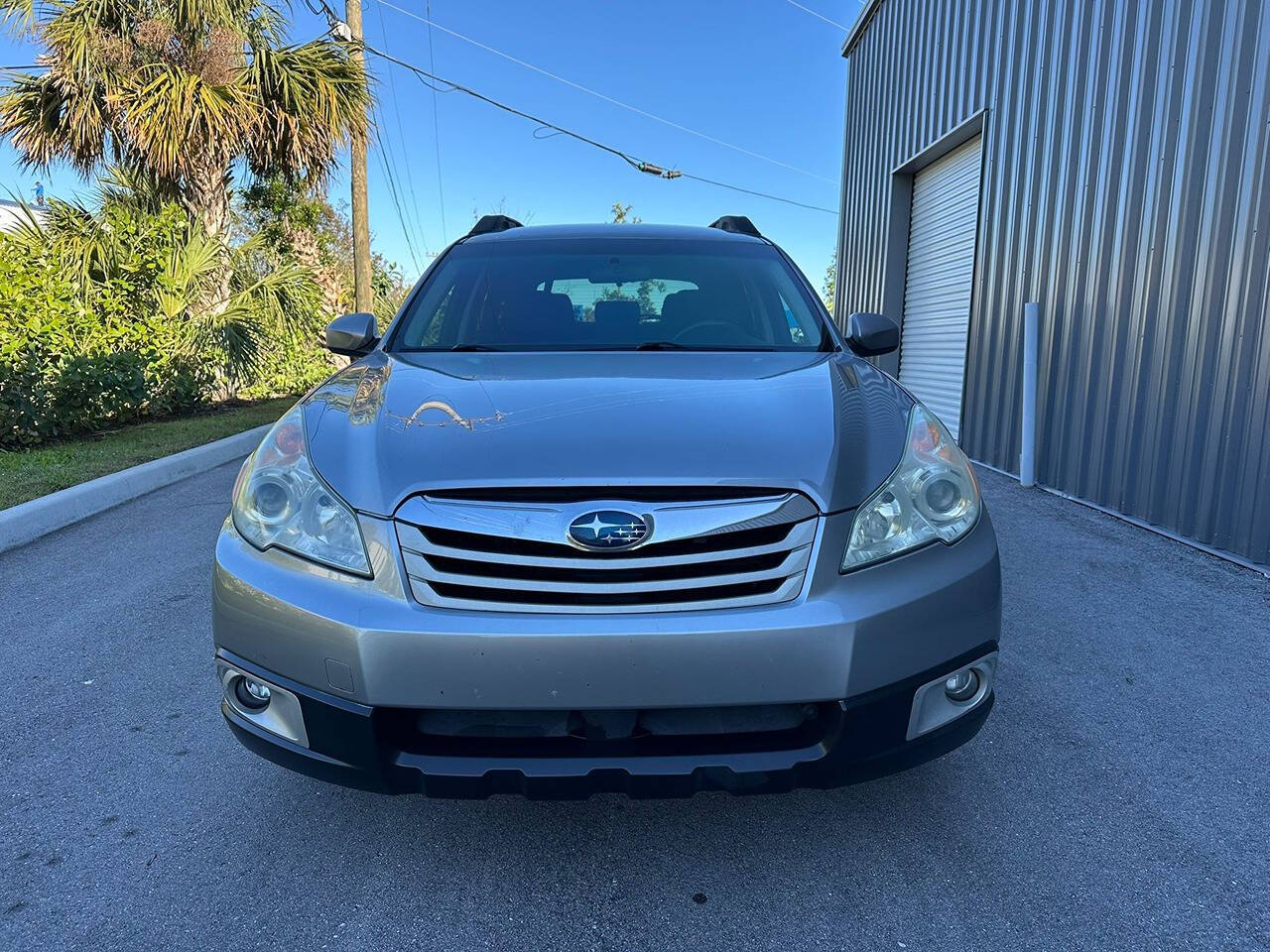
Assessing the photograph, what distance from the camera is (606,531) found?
1546 mm

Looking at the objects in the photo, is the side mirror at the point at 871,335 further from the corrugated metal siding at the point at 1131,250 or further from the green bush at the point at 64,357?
the green bush at the point at 64,357

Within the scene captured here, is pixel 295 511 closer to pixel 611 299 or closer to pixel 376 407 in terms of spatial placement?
pixel 376 407

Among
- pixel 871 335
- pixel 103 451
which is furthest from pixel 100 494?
pixel 871 335

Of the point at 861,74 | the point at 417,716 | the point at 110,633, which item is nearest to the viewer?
the point at 417,716

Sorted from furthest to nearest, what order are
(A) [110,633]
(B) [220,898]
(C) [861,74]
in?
(C) [861,74] < (A) [110,633] < (B) [220,898]

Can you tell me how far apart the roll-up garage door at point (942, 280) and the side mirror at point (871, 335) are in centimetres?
545

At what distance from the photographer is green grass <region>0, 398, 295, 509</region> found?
5.18m

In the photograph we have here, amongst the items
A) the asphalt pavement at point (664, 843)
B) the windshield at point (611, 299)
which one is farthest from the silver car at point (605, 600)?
the windshield at point (611, 299)

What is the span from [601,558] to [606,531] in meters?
0.05

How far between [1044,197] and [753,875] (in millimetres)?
6244

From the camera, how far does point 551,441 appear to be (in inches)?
67.3

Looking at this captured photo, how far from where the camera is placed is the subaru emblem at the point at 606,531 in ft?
5.06

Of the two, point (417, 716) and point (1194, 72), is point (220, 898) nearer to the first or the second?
point (417, 716)

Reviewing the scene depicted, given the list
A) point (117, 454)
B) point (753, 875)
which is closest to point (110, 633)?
point (753, 875)
